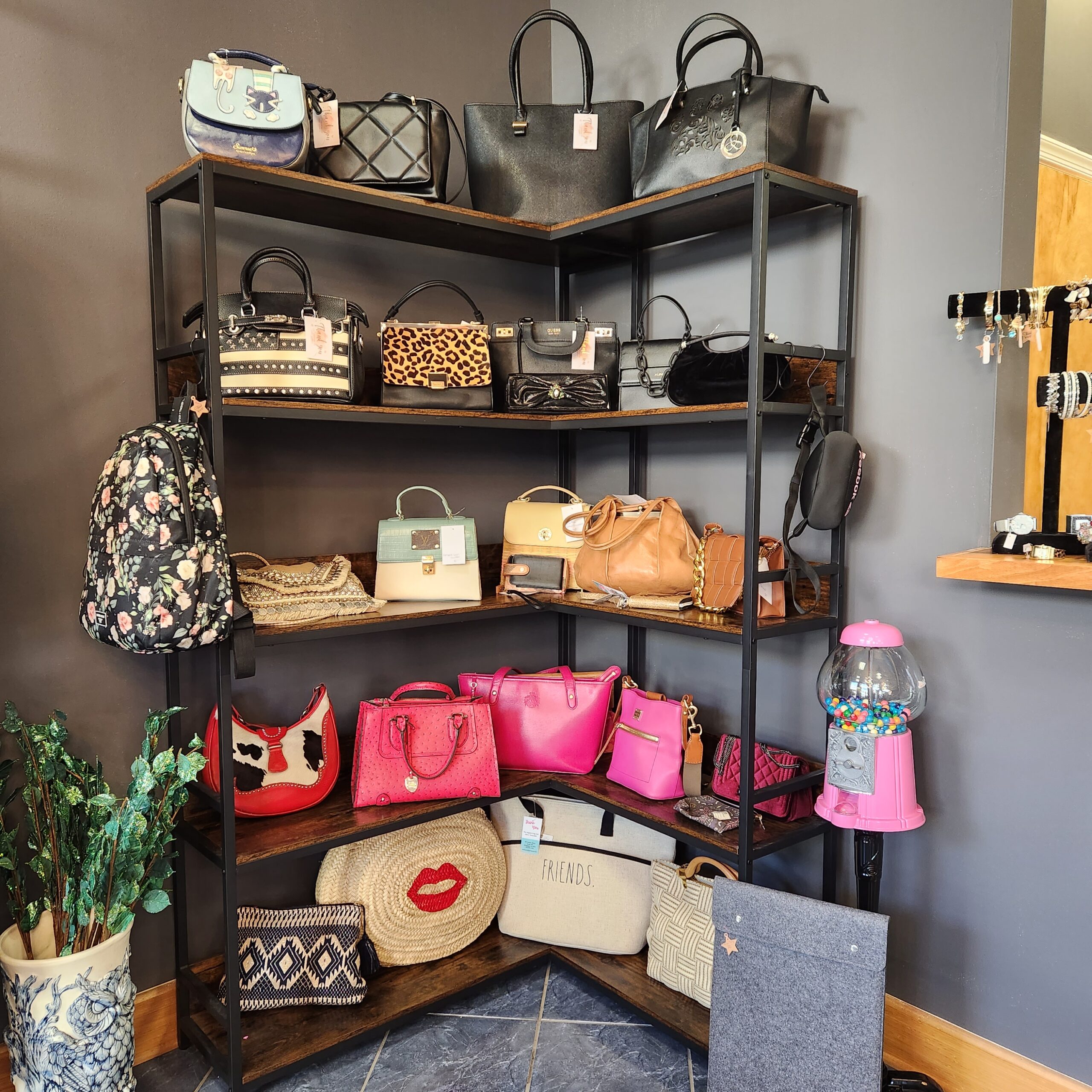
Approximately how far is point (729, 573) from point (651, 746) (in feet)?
1.63

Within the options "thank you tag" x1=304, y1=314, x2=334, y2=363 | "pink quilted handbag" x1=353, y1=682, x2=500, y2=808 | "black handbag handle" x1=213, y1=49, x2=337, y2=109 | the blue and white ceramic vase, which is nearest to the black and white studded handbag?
"thank you tag" x1=304, y1=314, x2=334, y2=363

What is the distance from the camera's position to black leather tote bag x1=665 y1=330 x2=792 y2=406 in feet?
6.73

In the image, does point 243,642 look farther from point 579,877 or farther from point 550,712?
point 579,877

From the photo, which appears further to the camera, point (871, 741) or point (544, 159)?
point (544, 159)

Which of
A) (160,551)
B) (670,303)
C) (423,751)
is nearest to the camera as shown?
(160,551)

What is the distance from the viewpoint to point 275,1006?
2.25m

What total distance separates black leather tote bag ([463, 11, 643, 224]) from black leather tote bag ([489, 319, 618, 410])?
29 cm

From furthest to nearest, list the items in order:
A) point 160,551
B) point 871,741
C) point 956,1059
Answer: point 956,1059, point 871,741, point 160,551

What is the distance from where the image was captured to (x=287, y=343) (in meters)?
1.98

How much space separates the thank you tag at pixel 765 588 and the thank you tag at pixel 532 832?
0.98 m

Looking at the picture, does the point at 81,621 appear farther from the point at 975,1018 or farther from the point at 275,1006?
the point at 975,1018

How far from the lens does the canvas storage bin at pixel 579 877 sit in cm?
253

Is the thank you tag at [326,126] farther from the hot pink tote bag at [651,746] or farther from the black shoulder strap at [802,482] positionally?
the hot pink tote bag at [651,746]

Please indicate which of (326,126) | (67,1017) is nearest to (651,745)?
(67,1017)
